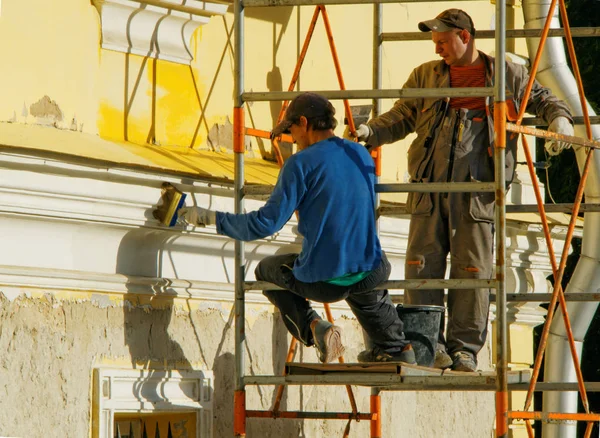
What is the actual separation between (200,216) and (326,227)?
1.78ft

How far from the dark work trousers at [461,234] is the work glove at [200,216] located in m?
1.10

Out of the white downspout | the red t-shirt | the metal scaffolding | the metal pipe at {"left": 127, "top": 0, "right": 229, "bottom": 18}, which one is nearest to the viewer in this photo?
the metal scaffolding

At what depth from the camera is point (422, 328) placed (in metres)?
5.61

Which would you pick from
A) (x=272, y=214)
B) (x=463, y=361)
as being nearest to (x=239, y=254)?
(x=272, y=214)

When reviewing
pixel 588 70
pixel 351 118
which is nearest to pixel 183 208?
pixel 351 118

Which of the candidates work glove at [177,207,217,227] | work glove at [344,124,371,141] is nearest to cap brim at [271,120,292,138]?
work glove at [177,207,217,227]

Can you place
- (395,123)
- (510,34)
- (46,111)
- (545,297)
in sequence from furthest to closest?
(510,34)
(545,297)
(395,123)
(46,111)

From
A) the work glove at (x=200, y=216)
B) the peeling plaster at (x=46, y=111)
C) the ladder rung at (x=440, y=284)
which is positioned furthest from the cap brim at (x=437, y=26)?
the peeling plaster at (x=46, y=111)

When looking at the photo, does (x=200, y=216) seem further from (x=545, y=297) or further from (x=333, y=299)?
(x=545, y=297)

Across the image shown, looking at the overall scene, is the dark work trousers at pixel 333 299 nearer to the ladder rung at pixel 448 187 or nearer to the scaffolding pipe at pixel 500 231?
Answer: the ladder rung at pixel 448 187

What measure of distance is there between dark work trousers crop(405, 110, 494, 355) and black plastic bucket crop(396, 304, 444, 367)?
236mm

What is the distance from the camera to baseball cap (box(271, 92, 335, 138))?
532cm

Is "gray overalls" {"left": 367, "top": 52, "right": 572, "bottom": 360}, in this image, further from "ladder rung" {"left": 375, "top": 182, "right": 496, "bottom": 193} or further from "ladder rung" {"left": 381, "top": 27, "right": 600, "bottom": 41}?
"ladder rung" {"left": 375, "top": 182, "right": 496, "bottom": 193}

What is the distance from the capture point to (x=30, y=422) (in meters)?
5.34
